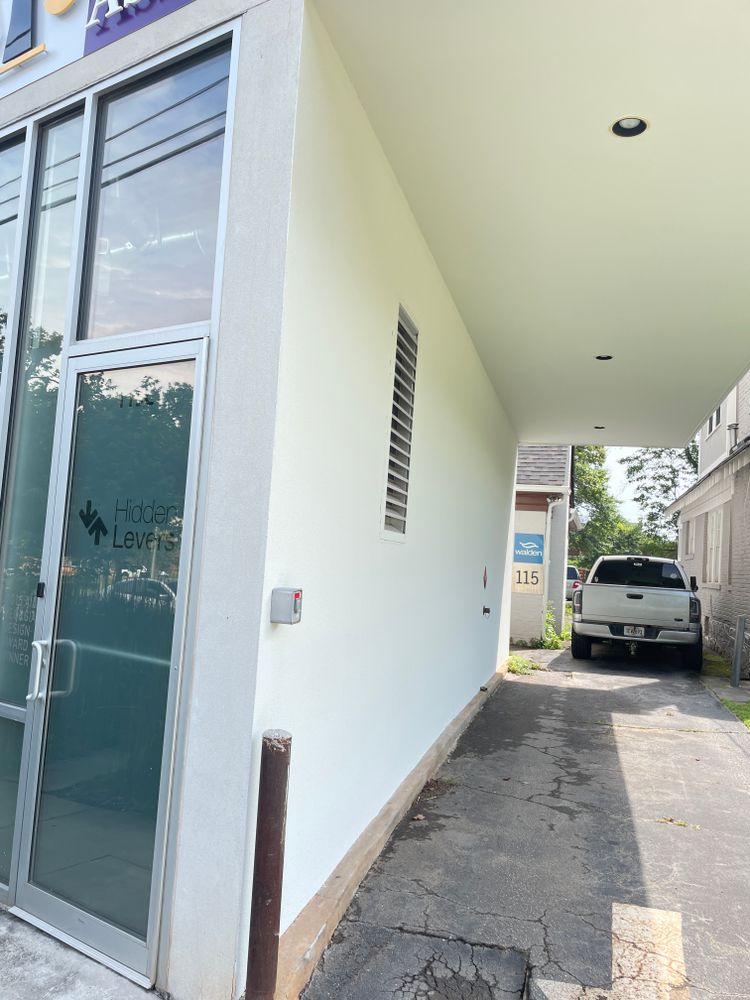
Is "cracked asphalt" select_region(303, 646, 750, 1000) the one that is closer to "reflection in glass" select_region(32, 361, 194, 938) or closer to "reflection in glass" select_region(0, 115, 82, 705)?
"reflection in glass" select_region(32, 361, 194, 938)

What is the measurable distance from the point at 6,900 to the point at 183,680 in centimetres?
149

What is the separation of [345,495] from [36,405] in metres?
1.61

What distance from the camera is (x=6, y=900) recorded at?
10.9ft

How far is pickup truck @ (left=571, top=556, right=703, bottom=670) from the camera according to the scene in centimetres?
1202

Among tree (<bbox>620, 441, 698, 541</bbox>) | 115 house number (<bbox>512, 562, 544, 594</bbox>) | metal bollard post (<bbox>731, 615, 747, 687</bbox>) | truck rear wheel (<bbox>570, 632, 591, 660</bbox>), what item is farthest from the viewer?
tree (<bbox>620, 441, 698, 541</bbox>)

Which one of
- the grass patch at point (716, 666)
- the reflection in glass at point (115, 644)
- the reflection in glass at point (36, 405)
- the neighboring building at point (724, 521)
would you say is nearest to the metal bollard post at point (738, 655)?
the neighboring building at point (724, 521)

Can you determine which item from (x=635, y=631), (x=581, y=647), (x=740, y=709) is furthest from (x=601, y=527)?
(x=740, y=709)

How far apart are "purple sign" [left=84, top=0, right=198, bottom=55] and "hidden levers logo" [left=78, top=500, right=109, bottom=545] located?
7.40ft

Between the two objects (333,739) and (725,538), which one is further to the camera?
(725,538)

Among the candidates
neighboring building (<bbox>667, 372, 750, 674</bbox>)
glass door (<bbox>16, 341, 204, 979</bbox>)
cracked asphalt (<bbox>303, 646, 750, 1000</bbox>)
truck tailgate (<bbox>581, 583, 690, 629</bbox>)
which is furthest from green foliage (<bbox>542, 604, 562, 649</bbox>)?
glass door (<bbox>16, 341, 204, 979</bbox>)

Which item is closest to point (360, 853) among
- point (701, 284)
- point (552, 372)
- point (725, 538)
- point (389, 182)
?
point (389, 182)

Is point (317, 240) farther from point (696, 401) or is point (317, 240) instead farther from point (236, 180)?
point (696, 401)

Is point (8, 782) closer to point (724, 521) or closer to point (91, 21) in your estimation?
point (91, 21)

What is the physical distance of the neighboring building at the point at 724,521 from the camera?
1276 centimetres
